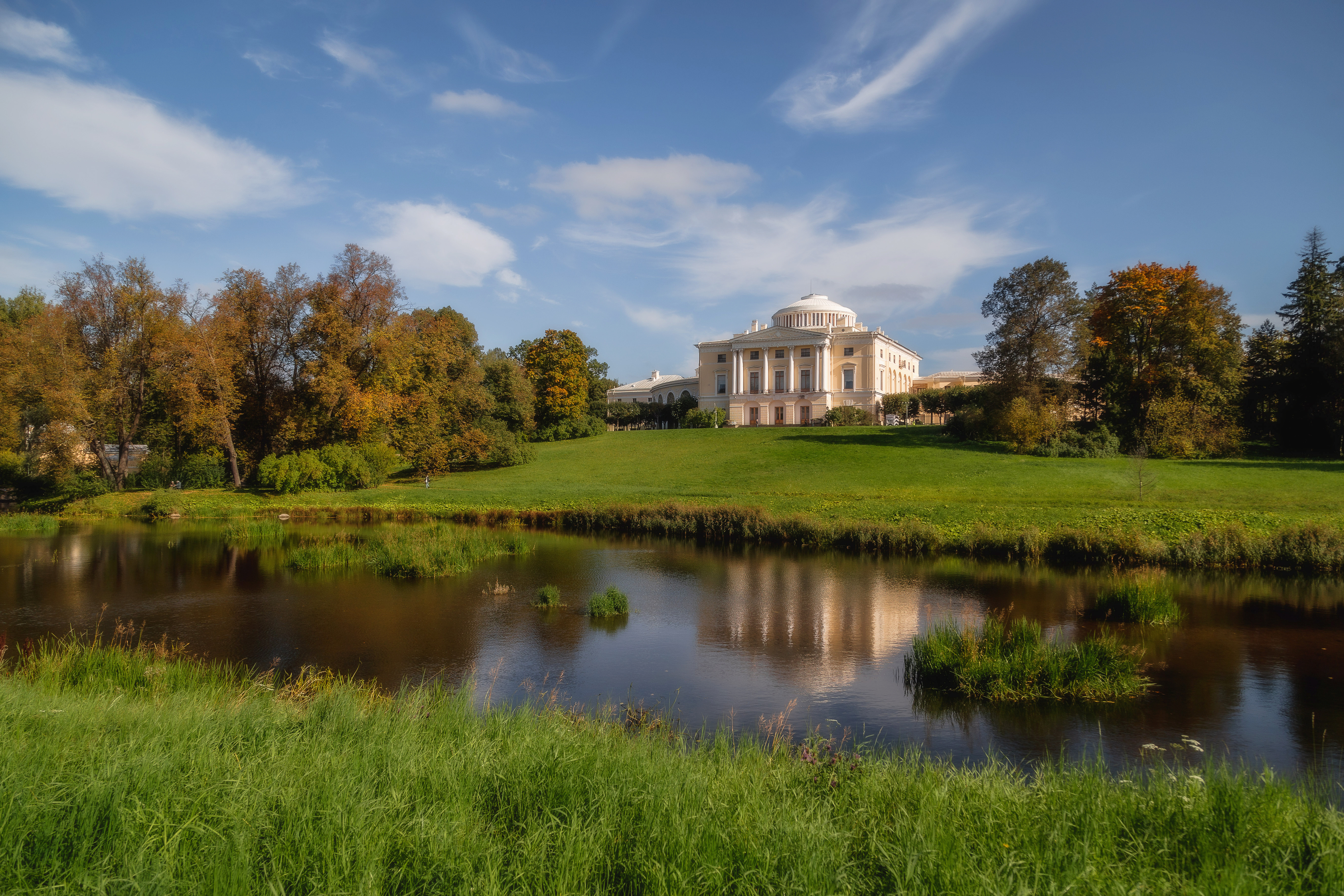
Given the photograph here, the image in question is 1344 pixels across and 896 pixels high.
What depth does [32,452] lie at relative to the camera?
32156 millimetres

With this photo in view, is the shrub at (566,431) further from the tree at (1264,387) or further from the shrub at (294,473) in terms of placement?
the tree at (1264,387)

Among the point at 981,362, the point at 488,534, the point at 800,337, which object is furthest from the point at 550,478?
the point at 800,337

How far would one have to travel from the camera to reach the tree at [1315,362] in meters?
33.5

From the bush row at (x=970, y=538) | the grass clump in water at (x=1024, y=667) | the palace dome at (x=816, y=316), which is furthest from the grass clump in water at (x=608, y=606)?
the palace dome at (x=816, y=316)

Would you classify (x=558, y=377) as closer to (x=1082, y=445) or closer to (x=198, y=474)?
(x=198, y=474)

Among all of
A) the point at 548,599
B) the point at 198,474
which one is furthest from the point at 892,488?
the point at 198,474

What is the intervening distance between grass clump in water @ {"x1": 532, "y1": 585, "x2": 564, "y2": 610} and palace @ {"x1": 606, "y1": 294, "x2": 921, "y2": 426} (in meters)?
52.5

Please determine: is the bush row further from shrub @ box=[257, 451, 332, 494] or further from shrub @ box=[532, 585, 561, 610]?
shrub @ box=[532, 585, 561, 610]

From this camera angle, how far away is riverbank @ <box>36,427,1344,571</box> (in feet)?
62.0

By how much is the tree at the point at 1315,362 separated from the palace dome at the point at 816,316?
135 feet

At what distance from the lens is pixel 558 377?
5628 cm

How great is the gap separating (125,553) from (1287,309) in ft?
165

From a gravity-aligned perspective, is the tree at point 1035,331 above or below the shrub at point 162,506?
above

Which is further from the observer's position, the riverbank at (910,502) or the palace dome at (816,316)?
the palace dome at (816,316)
